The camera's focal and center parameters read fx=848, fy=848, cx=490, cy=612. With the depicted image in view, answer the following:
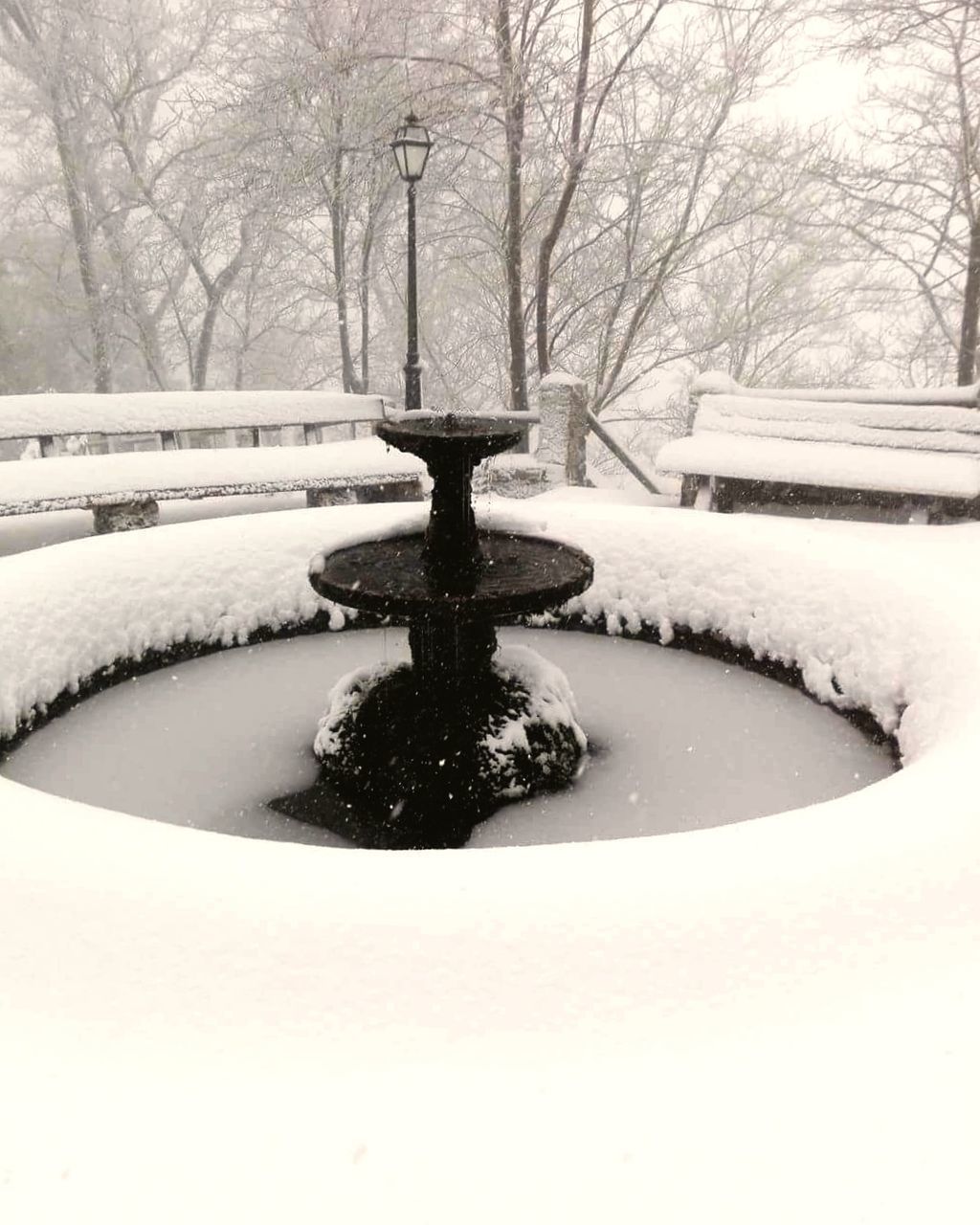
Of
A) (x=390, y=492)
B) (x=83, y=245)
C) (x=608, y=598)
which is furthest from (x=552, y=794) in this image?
(x=83, y=245)

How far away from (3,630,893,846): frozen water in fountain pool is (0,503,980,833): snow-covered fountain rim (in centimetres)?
17

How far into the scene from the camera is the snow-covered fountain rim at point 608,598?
3.19 meters

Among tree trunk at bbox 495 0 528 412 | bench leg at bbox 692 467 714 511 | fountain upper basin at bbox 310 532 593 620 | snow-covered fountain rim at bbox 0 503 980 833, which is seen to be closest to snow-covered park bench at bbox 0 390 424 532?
snow-covered fountain rim at bbox 0 503 980 833

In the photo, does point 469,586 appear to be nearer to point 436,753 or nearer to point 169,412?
point 436,753

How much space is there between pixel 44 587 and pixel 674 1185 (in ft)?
10.5

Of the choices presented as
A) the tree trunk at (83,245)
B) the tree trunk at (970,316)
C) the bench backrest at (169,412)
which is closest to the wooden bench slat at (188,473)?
the bench backrest at (169,412)

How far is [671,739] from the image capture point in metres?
3.49

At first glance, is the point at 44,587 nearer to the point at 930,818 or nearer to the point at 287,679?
the point at 287,679

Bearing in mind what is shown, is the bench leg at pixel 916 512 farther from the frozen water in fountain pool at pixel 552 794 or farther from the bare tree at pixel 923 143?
the bare tree at pixel 923 143

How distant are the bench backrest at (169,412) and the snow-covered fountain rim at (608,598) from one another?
12.2 ft

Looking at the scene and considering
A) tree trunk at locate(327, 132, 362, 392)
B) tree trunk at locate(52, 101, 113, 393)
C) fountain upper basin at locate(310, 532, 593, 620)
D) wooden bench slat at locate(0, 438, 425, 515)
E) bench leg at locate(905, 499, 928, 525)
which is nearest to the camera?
fountain upper basin at locate(310, 532, 593, 620)

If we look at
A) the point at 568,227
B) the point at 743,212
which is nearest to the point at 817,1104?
the point at 743,212

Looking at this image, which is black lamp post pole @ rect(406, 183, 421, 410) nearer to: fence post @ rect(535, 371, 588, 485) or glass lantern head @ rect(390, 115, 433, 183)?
glass lantern head @ rect(390, 115, 433, 183)

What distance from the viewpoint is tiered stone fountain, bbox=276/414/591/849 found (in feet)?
9.79
